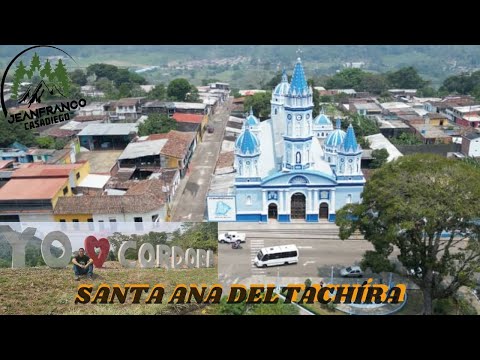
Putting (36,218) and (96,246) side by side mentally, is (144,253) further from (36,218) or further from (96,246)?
(36,218)

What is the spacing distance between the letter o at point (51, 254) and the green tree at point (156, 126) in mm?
27100

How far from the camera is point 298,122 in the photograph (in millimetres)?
29969

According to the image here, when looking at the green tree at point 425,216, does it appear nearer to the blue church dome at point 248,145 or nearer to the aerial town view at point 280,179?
the aerial town view at point 280,179

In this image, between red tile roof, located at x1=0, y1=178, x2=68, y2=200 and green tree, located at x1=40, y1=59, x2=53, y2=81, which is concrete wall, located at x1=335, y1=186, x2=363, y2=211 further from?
green tree, located at x1=40, y1=59, x2=53, y2=81

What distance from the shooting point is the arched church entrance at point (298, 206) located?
31303mm

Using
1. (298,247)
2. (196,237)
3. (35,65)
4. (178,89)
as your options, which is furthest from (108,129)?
(196,237)

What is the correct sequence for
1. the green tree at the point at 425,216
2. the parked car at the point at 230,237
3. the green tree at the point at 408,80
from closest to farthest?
the green tree at the point at 425,216, the parked car at the point at 230,237, the green tree at the point at 408,80

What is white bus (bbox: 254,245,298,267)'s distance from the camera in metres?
25.4

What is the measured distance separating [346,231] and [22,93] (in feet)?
77.0

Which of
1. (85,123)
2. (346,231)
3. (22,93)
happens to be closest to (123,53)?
(85,123)

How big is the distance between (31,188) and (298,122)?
18.5 m

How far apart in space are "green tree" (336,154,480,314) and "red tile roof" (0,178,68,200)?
19222 mm

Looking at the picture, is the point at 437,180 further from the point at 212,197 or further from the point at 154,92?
the point at 154,92

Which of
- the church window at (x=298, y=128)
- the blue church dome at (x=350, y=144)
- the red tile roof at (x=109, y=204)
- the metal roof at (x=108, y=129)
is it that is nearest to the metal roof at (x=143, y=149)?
the metal roof at (x=108, y=129)
